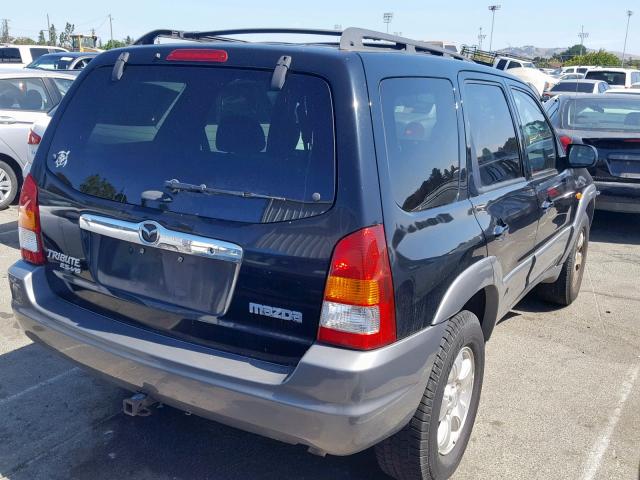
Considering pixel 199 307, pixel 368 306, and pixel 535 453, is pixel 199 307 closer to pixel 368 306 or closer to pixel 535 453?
pixel 368 306

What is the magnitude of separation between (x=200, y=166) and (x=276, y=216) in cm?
41

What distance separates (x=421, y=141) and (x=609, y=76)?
26.1 meters

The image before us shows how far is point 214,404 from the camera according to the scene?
95.8 inches

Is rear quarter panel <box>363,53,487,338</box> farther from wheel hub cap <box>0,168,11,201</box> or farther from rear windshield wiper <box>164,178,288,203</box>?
wheel hub cap <box>0,168,11,201</box>

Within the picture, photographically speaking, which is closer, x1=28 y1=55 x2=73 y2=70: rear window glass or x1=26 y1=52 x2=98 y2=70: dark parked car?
x1=26 y1=52 x2=98 y2=70: dark parked car

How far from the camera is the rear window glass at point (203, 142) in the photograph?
241cm

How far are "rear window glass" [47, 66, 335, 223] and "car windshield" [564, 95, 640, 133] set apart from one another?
21.3ft

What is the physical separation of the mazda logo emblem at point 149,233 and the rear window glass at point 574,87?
65.2 ft

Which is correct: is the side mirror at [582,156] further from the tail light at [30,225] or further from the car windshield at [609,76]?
the car windshield at [609,76]

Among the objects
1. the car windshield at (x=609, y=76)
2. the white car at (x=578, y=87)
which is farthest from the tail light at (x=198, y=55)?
the car windshield at (x=609, y=76)

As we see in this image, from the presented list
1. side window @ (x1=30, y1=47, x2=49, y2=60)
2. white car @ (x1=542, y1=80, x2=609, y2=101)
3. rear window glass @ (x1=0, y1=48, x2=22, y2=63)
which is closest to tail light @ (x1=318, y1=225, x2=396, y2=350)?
white car @ (x1=542, y1=80, x2=609, y2=101)

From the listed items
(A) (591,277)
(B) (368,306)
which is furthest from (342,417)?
(A) (591,277)

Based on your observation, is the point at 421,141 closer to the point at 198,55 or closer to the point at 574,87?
the point at 198,55

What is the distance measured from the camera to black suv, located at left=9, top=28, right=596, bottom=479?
2.33 metres
